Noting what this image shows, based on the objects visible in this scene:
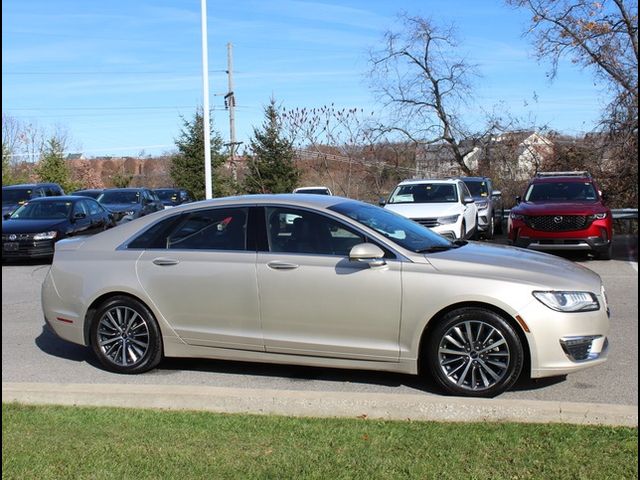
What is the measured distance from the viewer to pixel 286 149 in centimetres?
3198

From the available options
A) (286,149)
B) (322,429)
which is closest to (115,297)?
(322,429)

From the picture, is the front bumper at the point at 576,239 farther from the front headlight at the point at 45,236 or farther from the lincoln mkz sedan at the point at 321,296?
the front headlight at the point at 45,236

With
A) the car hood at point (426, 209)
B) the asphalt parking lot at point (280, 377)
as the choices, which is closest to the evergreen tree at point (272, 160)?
the car hood at point (426, 209)

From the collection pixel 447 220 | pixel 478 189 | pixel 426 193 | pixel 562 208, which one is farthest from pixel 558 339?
pixel 478 189

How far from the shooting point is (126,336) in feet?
20.0

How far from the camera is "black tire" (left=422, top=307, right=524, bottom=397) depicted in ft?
16.8

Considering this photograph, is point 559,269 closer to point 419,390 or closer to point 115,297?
point 419,390

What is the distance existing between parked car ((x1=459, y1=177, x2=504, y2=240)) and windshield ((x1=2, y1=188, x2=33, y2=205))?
46.9 feet

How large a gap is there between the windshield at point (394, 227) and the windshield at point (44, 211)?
1187cm

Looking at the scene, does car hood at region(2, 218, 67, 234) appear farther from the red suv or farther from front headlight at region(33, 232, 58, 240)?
the red suv

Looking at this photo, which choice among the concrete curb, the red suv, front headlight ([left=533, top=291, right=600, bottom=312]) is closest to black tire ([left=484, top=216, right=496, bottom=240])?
the red suv

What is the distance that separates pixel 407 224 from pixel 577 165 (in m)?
20.9

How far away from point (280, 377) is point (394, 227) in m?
1.70

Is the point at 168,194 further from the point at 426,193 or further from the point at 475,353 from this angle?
the point at 475,353
